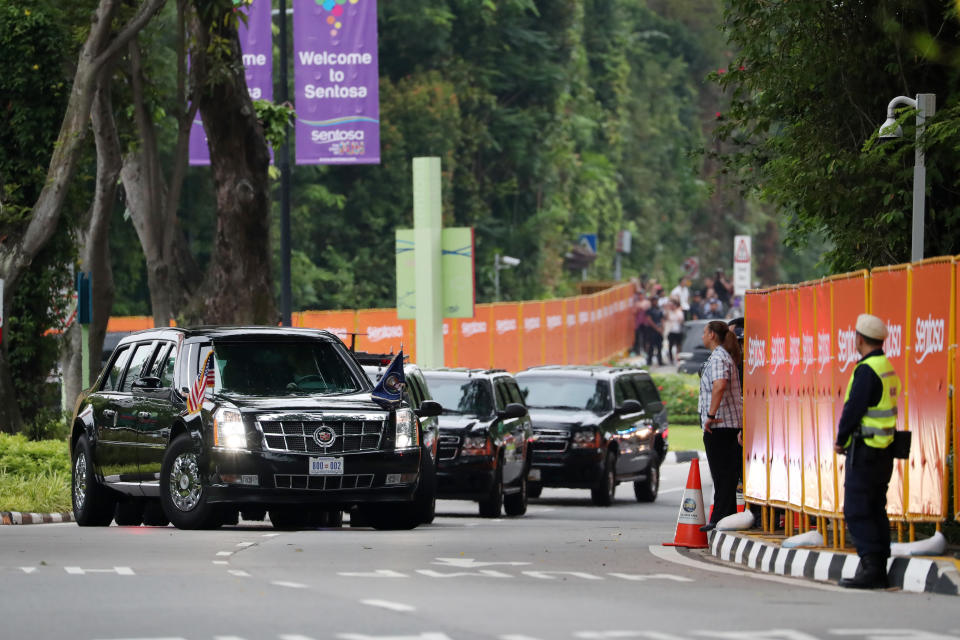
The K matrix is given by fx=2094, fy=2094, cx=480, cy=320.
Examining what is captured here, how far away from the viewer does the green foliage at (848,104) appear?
65.0 feet

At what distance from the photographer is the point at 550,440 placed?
88.1 feet

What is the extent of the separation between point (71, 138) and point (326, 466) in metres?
9.36

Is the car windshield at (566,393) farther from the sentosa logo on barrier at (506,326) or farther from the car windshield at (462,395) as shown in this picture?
the sentosa logo on barrier at (506,326)

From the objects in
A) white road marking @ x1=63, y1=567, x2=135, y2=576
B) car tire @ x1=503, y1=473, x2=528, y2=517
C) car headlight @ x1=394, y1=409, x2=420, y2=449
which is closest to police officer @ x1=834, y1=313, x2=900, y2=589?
white road marking @ x1=63, y1=567, x2=135, y2=576

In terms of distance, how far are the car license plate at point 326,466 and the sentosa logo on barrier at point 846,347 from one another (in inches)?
195

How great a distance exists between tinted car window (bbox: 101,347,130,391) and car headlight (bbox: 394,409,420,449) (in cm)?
313

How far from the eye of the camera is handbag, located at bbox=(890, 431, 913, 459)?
13.0m

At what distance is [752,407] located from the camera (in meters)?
17.7

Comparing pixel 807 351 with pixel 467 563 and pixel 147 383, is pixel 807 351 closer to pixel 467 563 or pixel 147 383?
pixel 467 563

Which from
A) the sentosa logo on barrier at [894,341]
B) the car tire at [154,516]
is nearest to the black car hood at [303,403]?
the car tire at [154,516]

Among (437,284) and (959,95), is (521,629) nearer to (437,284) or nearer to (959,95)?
(959,95)

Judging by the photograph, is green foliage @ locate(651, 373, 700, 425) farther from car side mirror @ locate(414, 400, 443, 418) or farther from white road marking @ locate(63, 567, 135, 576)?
white road marking @ locate(63, 567, 135, 576)

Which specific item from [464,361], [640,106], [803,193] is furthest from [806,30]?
[640,106]

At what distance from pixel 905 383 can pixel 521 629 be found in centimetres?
431
